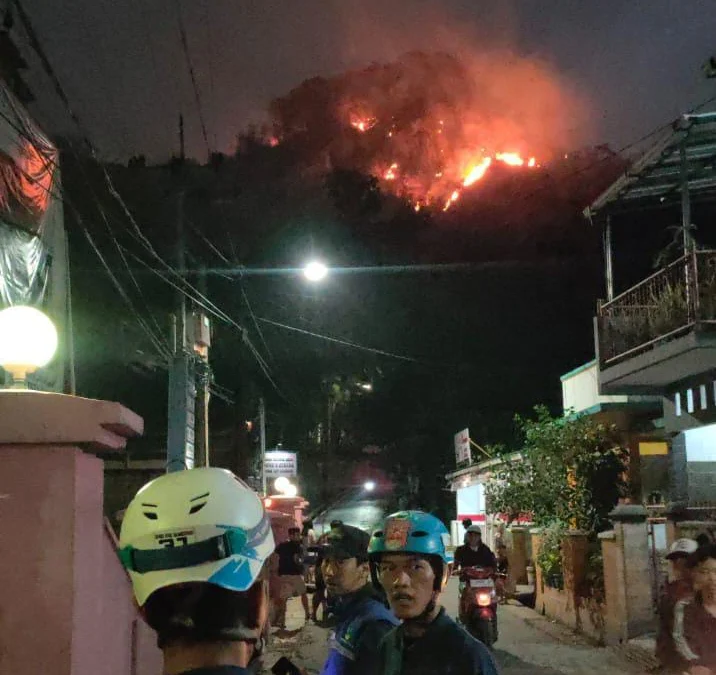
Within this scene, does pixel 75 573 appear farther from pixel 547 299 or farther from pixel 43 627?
pixel 547 299

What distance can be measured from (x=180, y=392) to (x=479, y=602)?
6.24 m

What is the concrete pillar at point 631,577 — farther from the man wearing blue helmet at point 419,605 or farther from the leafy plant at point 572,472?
the man wearing blue helmet at point 419,605

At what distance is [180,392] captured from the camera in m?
12.6

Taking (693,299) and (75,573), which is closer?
(75,573)

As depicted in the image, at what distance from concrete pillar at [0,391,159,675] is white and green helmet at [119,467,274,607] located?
197 cm

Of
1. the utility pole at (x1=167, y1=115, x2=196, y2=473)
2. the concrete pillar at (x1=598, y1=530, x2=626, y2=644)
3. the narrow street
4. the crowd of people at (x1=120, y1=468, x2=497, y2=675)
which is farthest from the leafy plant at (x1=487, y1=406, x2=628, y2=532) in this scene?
the crowd of people at (x1=120, y1=468, x2=497, y2=675)

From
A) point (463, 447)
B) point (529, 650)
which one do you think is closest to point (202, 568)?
point (529, 650)

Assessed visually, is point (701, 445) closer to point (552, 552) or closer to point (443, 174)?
point (552, 552)

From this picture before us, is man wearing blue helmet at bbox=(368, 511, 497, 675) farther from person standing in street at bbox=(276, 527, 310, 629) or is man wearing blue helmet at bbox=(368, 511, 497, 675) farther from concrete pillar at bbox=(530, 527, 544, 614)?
concrete pillar at bbox=(530, 527, 544, 614)

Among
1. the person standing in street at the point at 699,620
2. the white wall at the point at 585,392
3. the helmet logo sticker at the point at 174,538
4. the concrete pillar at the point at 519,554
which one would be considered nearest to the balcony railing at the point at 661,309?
the white wall at the point at 585,392

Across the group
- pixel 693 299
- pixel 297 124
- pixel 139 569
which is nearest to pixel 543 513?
pixel 693 299

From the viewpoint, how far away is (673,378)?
1320 cm

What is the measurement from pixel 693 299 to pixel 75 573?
32.3ft

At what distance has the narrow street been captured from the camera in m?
8.91
